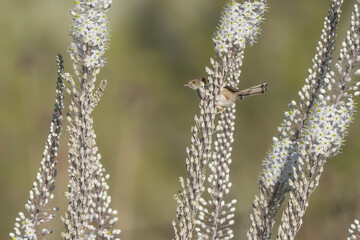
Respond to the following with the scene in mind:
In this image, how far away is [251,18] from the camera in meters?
2.39

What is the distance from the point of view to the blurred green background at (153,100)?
21.3ft

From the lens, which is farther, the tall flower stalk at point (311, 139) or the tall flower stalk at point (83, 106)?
the tall flower stalk at point (311, 139)

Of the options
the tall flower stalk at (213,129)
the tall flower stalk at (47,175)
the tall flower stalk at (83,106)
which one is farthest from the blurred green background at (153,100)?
the tall flower stalk at (83,106)

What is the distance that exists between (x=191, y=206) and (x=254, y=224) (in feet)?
1.42

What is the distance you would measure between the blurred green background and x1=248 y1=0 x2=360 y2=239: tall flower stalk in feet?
12.7

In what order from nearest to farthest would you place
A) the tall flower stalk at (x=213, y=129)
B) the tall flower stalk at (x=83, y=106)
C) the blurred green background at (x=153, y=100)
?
the tall flower stalk at (x=83, y=106), the tall flower stalk at (x=213, y=129), the blurred green background at (x=153, y=100)

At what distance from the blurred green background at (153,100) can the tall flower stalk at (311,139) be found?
3.88 meters

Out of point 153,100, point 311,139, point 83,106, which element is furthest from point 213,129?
point 153,100

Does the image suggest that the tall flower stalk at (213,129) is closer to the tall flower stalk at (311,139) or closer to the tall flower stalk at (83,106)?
the tall flower stalk at (311,139)

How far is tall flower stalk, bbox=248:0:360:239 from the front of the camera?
224 centimetres

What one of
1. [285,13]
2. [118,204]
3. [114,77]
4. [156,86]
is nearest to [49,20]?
[114,77]

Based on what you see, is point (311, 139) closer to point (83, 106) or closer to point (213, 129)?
point (213, 129)

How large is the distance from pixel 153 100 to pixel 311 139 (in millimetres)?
4551

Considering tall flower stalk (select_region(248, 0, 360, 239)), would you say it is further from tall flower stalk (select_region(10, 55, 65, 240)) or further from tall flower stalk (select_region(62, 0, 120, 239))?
tall flower stalk (select_region(10, 55, 65, 240))
